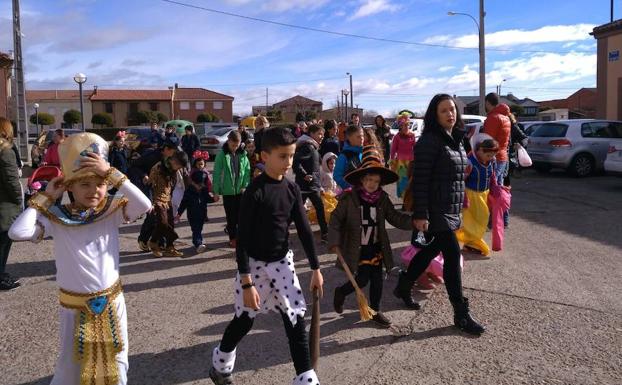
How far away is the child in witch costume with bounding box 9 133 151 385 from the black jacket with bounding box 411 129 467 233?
7.17 feet

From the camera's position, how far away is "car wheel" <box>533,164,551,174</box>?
49.7 feet

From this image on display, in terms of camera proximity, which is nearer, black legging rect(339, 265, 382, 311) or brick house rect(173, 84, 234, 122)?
black legging rect(339, 265, 382, 311)

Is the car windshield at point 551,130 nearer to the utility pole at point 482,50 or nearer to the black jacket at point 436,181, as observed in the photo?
the utility pole at point 482,50

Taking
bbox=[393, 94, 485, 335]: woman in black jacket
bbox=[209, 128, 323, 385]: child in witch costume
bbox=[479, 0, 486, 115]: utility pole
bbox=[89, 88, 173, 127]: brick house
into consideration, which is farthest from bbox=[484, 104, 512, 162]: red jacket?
bbox=[89, 88, 173, 127]: brick house

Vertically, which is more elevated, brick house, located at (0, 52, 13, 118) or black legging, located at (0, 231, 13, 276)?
brick house, located at (0, 52, 13, 118)

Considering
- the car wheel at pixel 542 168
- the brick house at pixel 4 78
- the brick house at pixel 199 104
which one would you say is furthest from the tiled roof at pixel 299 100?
the car wheel at pixel 542 168

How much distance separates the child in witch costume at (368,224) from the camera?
14.2 ft

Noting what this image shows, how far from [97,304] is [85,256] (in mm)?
266

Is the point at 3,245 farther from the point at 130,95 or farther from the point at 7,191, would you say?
the point at 130,95

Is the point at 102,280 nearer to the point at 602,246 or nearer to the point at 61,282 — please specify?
the point at 61,282

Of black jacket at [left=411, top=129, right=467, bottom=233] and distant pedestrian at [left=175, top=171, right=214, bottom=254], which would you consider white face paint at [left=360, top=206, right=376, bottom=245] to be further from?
distant pedestrian at [left=175, top=171, right=214, bottom=254]

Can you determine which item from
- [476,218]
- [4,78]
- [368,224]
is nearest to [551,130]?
[476,218]

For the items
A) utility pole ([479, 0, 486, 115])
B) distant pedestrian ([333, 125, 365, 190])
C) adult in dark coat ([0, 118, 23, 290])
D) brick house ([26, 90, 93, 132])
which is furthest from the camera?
brick house ([26, 90, 93, 132])

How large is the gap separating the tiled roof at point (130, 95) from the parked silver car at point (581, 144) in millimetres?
70267
